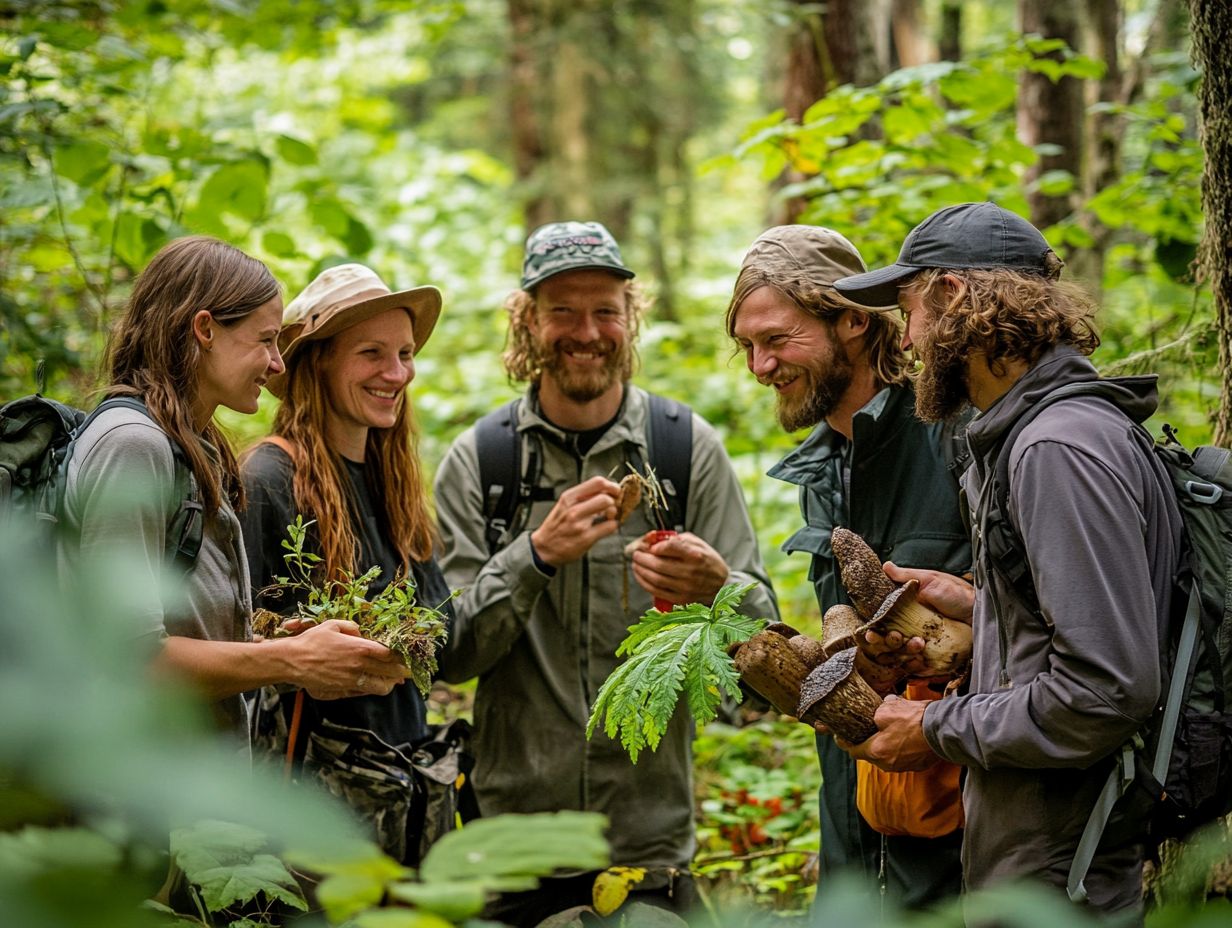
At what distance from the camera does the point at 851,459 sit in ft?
11.1

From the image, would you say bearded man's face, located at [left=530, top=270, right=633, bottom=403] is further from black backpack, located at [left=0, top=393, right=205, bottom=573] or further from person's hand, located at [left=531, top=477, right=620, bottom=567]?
black backpack, located at [left=0, top=393, right=205, bottom=573]

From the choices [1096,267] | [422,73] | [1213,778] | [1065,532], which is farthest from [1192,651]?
[422,73]

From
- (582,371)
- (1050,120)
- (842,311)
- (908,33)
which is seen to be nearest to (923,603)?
(842,311)

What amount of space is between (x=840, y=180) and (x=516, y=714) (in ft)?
11.9

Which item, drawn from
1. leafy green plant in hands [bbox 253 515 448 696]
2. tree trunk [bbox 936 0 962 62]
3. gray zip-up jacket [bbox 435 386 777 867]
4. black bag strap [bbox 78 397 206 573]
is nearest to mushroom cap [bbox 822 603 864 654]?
gray zip-up jacket [bbox 435 386 777 867]

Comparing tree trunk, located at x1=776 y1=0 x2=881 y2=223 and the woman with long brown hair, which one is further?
tree trunk, located at x1=776 y1=0 x2=881 y2=223

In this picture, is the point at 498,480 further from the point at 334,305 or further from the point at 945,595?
the point at 945,595

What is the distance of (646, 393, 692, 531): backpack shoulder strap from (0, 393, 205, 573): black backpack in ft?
6.52

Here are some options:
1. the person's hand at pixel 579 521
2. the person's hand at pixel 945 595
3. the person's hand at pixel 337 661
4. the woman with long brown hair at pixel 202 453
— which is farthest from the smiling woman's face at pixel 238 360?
the person's hand at pixel 945 595

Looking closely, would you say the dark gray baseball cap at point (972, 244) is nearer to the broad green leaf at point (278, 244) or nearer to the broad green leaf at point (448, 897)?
the broad green leaf at point (448, 897)

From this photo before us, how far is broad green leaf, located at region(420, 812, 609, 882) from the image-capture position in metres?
0.96

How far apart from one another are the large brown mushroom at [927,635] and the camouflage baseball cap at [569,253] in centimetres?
210

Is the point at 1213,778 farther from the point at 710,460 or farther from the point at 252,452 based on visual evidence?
the point at 252,452

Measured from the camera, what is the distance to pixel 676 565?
371cm
